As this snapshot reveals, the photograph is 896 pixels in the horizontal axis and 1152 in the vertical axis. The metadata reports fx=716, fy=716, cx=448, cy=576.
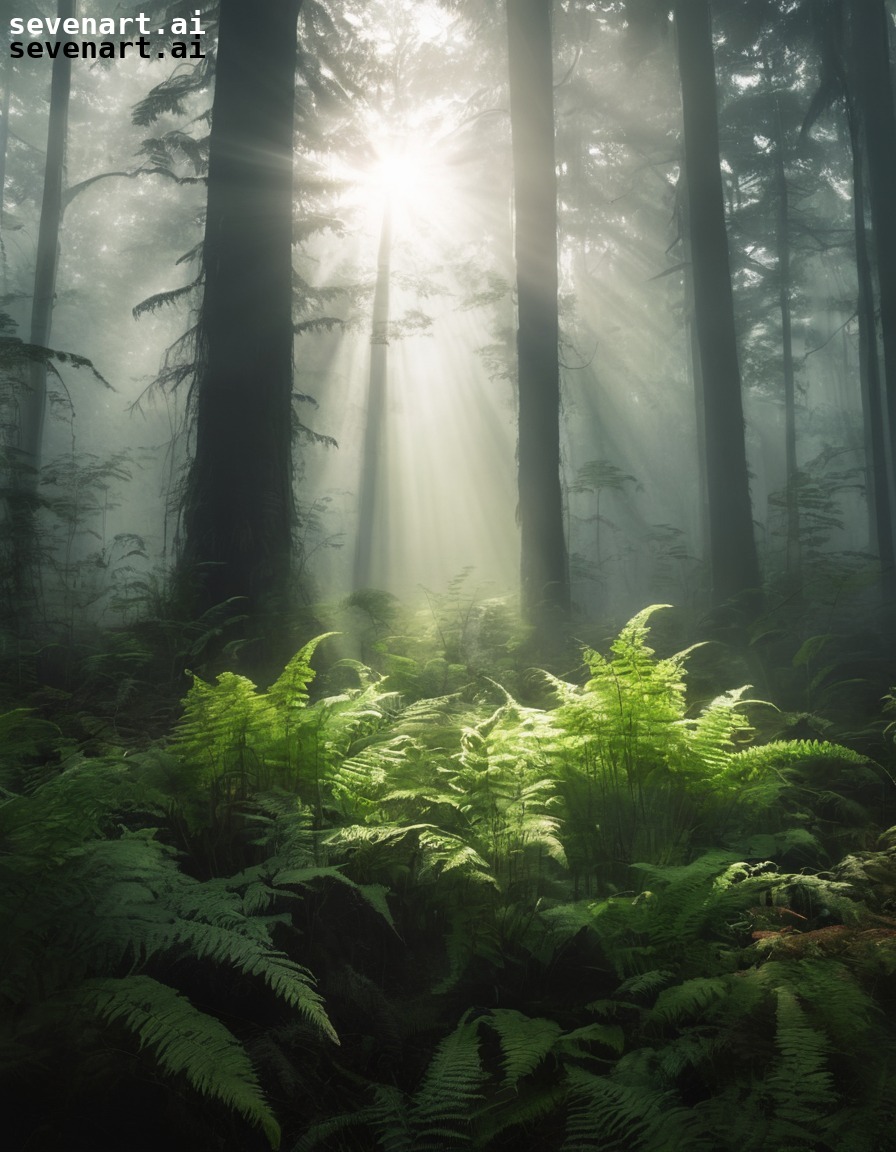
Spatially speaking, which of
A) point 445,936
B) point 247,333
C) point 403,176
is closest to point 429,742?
point 445,936

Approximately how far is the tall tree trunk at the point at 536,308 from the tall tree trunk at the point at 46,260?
1056cm

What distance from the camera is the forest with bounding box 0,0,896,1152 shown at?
6.37ft

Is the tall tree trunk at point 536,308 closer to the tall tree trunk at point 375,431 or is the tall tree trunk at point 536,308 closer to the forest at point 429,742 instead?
the forest at point 429,742

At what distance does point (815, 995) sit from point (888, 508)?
657 inches

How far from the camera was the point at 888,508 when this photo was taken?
16016 mm

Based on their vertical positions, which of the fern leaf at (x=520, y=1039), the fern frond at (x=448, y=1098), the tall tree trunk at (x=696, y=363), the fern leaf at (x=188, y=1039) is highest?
the tall tree trunk at (x=696, y=363)

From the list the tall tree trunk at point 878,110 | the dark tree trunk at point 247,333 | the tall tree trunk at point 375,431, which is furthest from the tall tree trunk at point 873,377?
the dark tree trunk at point 247,333

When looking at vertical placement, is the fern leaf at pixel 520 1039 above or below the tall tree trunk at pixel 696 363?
below

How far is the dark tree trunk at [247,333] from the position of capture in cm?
713

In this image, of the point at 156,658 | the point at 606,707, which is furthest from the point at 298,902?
the point at 156,658

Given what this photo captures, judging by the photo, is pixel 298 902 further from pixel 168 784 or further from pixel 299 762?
pixel 168 784

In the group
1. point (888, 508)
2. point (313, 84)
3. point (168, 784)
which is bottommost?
point (168, 784)

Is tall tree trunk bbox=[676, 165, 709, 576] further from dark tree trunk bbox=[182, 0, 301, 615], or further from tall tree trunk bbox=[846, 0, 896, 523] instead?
dark tree trunk bbox=[182, 0, 301, 615]

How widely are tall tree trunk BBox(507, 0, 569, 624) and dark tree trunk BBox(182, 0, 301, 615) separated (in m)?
3.54
